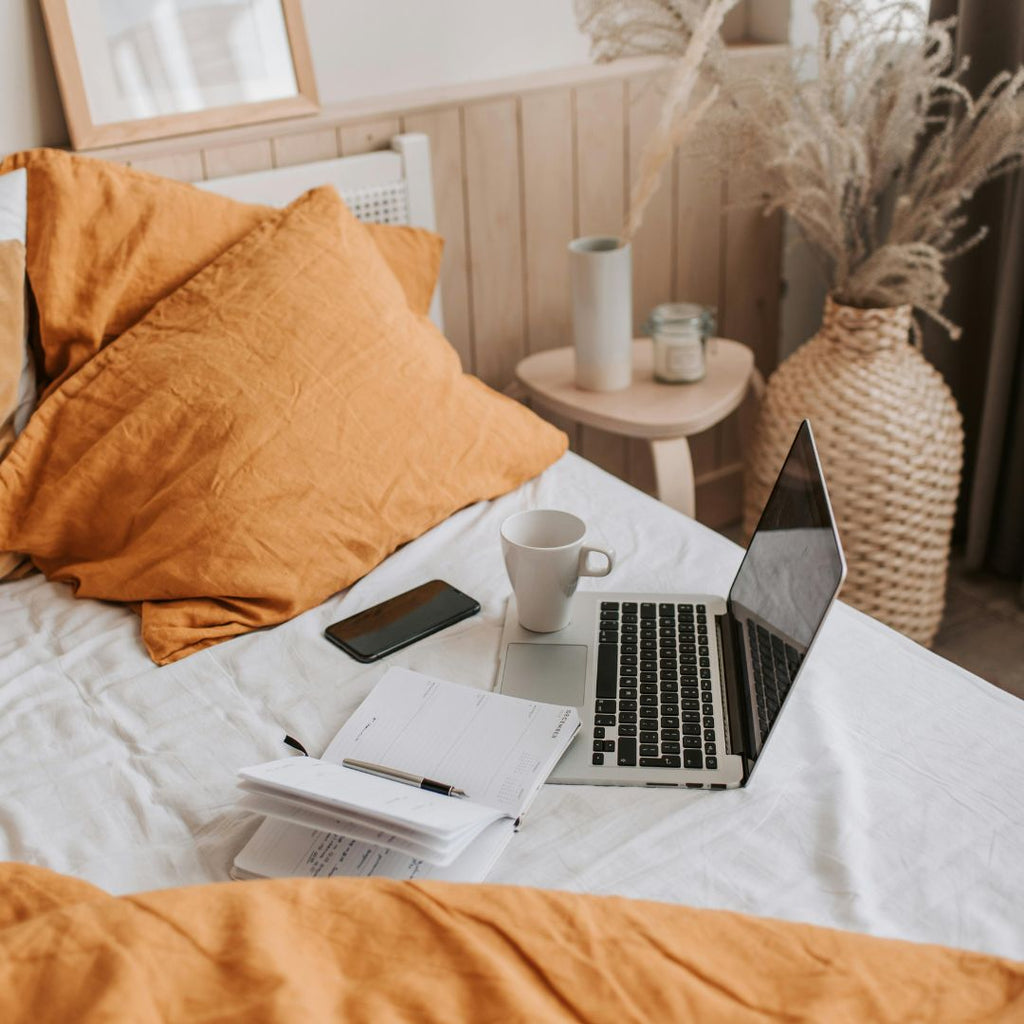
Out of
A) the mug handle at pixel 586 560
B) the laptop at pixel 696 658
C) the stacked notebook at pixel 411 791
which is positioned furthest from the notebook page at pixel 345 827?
the mug handle at pixel 586 560

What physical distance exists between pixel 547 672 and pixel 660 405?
2.71 ft

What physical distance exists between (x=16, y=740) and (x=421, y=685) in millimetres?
387

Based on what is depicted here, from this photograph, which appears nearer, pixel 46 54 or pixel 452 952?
pixel 452 952

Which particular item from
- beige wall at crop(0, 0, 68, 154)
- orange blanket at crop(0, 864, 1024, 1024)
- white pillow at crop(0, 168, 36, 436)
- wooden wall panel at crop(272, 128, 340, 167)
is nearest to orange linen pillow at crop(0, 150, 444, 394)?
white pillow at crop(0, 168, 36, 436)

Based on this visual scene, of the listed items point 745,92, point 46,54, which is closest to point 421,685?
point 46,54

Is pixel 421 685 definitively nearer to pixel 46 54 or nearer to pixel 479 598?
pixel 479 598

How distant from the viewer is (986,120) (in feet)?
5.71

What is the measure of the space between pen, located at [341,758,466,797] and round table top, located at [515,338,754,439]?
37.5 inches

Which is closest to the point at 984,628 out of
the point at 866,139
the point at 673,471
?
the point at 673,471

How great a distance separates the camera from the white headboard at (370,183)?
1.77 m

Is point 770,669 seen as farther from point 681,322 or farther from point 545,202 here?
point 545,202

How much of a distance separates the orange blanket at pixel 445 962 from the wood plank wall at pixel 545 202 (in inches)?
51.4

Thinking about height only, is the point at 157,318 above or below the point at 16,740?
above

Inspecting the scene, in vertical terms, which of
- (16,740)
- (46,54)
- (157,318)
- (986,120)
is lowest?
(16,740)
